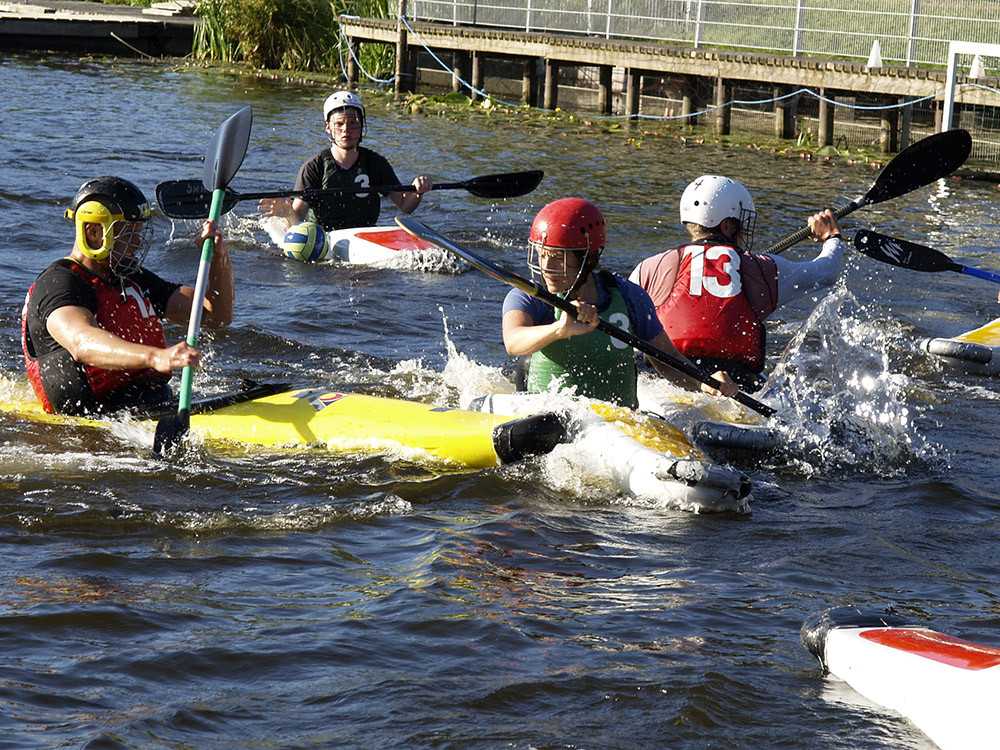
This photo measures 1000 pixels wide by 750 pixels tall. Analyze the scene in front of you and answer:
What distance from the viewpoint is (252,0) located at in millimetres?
23078

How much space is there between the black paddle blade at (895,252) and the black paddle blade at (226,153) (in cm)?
345

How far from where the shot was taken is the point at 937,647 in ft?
10.4

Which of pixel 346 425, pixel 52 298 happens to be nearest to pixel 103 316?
pixel 52 298

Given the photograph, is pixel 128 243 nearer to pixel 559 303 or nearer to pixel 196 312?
pixel 196 312

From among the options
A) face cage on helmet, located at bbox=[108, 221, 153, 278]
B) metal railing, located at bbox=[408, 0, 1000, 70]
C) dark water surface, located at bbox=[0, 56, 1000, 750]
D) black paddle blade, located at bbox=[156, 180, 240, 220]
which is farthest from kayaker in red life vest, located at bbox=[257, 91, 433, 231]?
metal railing, located at bbox=[408, 0, 1000, 70]

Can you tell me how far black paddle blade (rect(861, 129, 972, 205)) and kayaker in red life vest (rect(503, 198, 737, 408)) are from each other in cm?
255

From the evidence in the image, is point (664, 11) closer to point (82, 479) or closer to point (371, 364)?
point (371, 364)

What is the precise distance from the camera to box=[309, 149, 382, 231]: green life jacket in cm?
957

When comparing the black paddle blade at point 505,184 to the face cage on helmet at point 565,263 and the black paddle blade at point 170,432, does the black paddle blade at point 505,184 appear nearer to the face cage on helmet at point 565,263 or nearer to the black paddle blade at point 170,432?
the face cage on helmet at point 565,263

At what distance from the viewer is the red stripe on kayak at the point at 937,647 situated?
3018mm

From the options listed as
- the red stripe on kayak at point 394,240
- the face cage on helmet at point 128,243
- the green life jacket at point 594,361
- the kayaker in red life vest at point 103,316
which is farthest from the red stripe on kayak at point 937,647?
the red stripe on kayak at point 394,240

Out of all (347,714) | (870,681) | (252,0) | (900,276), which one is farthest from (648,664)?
(252,0)

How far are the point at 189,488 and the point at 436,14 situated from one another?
55.6ft

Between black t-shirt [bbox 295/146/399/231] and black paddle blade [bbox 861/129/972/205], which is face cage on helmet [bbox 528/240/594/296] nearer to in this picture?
black paddle blade [bbox 861/129/972/205]
